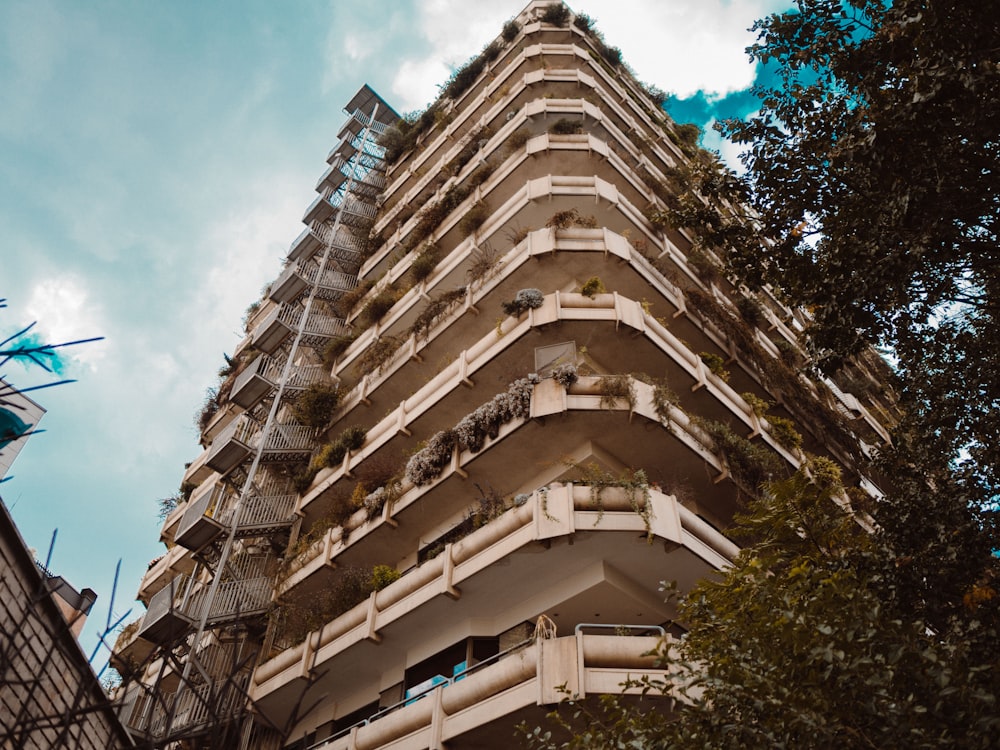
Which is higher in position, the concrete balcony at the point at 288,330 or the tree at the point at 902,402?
the concrete balcony at the point at 288,330

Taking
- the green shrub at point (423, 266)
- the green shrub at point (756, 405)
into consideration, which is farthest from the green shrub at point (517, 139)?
the green shrub at point (756, 405)

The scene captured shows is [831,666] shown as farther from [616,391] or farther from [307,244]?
[307,244]

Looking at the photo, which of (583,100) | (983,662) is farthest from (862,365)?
(983,662)

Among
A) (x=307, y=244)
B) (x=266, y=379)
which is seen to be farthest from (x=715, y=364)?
(x=307, y=244)

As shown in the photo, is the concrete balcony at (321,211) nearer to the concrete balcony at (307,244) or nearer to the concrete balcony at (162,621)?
the concrete balcony at (307,244)

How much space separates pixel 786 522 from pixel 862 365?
22.0 meters

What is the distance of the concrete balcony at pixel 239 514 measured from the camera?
19250mm

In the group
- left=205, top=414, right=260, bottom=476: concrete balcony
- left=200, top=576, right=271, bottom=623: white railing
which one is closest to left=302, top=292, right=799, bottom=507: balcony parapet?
left=200, top=576, right=271, bottom=623: white railing

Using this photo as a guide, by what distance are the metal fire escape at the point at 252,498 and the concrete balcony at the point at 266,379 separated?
4 centimetres

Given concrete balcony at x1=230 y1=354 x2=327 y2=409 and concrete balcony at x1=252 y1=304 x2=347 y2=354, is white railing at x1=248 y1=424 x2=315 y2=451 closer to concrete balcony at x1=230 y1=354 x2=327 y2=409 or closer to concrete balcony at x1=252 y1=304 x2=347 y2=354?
concrete balcony at x1=230 y1=354 x2=327 y2=409

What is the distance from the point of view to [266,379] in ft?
76.8

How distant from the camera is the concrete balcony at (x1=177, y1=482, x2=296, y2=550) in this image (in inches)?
758

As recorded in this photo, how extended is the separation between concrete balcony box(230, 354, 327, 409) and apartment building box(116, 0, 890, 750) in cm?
11

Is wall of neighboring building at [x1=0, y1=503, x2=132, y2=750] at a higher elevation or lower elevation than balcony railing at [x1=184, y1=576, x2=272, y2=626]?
lower
